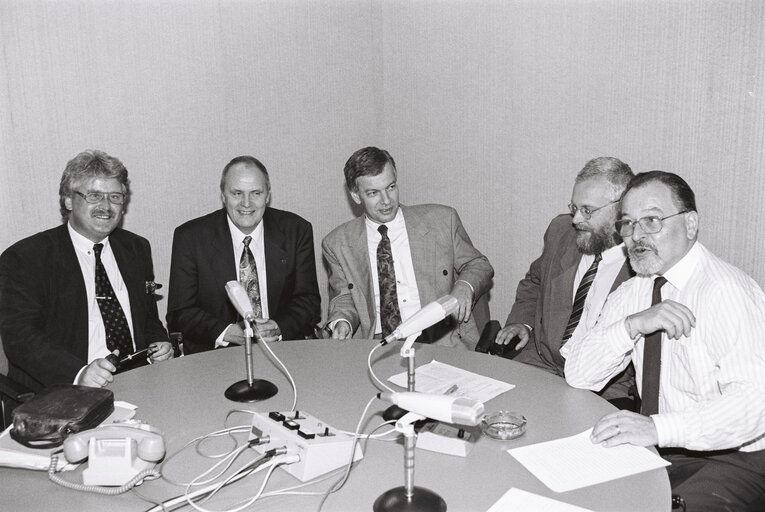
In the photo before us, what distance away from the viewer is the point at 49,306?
124 inches

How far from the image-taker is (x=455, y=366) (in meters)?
2.58

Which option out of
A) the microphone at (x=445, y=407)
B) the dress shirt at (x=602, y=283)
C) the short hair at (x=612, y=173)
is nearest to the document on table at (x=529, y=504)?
the microphone at (x=445, y=407)

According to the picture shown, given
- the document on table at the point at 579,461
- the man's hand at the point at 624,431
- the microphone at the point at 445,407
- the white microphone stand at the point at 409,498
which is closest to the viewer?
the microphone at the point at 445,407

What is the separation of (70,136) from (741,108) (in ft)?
10.9

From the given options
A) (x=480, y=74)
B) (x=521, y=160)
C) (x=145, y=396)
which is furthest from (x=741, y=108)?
(x=145, y=396)

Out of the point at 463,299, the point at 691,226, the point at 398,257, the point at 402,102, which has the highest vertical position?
the point at 402,102

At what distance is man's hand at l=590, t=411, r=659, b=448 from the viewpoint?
6.31ft

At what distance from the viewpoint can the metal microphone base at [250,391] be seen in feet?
7.59

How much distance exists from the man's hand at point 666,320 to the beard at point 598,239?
0.84m

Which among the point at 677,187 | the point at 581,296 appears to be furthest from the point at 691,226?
the point at 581,296

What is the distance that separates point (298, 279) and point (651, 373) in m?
1.98

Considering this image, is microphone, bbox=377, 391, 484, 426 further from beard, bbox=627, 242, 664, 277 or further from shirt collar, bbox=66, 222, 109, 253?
shirt collar, bbox=66, 222, 109, 253

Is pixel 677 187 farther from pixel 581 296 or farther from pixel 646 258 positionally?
pixel 581 296

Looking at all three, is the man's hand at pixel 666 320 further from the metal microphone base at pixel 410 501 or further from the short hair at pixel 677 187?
the metal microphone base at pixel 410 501
